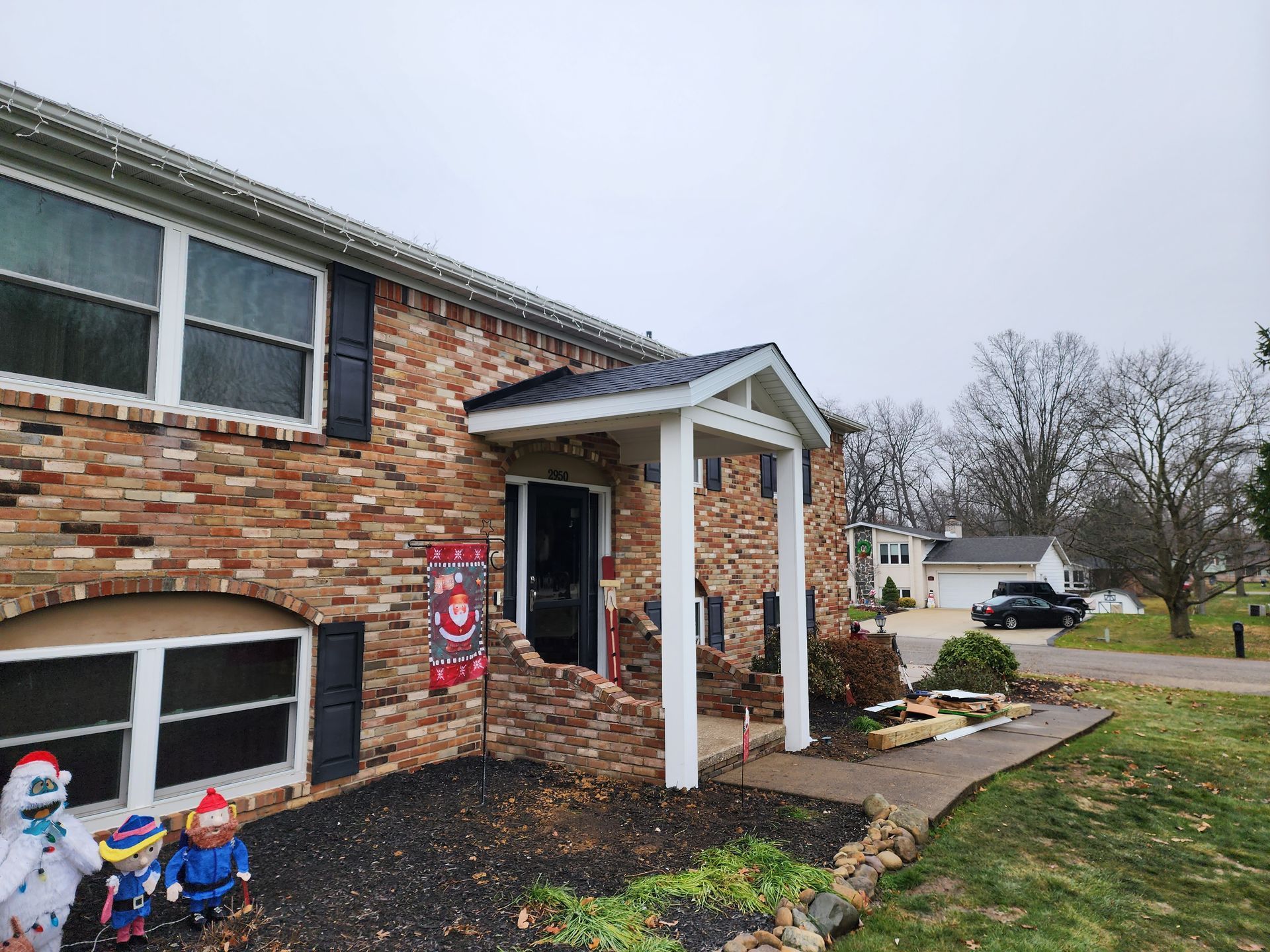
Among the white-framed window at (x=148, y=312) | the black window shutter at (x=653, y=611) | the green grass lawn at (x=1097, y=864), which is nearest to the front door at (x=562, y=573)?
the black window shutter at (x=653, y=611)

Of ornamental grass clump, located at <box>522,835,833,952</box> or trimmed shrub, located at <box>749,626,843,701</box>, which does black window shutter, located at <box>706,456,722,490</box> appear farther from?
ornamental grass clump, located at <box>522,835,833,952</box>

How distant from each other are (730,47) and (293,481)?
36.8ft

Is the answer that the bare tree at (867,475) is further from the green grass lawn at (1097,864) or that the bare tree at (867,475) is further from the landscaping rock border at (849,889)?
the landscaping rock border at (849,889)

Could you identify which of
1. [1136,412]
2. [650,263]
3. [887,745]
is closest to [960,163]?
[1136,412]

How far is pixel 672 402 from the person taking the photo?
5.80 m

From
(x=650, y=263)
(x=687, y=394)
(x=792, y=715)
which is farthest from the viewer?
(x=650, y=263)

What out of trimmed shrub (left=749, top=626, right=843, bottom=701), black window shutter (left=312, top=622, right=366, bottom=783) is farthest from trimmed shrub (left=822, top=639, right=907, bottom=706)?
black window shutter (left=312, top=622, right=366, bottom=783)

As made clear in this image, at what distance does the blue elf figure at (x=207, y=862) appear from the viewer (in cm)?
346

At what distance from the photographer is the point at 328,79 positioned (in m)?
21.0

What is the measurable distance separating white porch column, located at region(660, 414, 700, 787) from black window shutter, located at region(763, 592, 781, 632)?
6.20 m

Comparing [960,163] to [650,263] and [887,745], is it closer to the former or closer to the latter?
[887,745]

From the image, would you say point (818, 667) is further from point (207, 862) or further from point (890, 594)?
point (890, 594)

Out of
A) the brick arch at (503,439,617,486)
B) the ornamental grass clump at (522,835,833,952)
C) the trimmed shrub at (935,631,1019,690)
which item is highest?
the brick arch at (503,439,617,486)

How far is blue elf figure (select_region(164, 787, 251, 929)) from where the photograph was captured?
3455 millimetres
